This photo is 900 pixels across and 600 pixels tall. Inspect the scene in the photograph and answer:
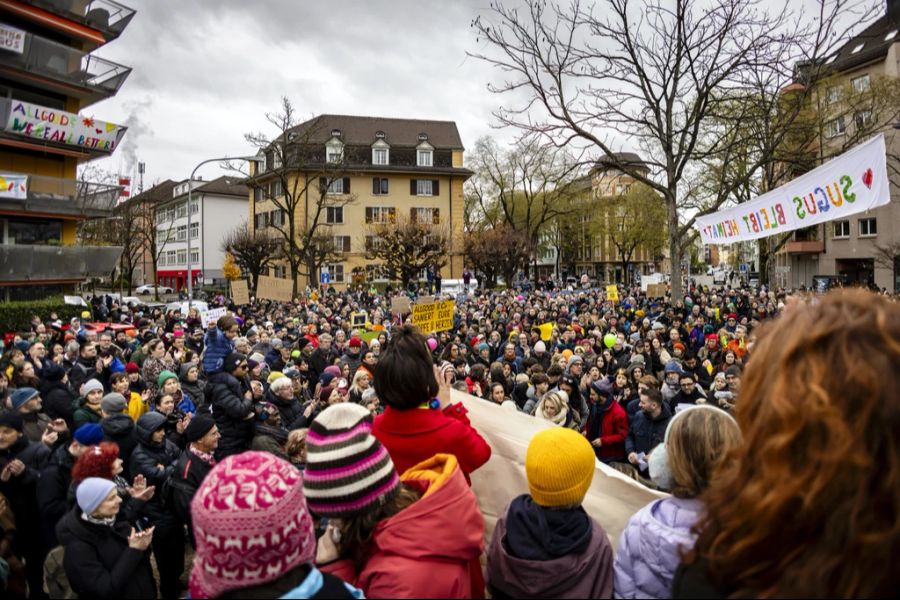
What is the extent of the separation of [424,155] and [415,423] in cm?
6047

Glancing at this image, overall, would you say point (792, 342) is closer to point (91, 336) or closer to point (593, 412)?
point (593, 412)

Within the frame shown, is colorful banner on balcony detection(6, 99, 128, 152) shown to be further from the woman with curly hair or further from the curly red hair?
the woman with curly hair

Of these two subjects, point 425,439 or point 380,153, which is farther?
point 380,153

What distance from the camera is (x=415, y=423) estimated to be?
109 inches

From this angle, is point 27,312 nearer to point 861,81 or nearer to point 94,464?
point 94,464

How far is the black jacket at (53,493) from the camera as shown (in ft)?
14.4

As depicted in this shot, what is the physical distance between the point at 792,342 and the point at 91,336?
36.3 ft

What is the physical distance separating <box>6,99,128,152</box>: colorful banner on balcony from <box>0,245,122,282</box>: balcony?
5089mm

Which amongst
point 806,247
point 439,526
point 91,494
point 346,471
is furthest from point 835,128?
point 91,494

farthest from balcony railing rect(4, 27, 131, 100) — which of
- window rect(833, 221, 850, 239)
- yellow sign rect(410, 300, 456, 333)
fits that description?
window rect(833, 221, 850, 239)

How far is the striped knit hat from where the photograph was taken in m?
2.01

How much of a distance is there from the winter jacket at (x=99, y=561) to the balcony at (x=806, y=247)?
173 ft

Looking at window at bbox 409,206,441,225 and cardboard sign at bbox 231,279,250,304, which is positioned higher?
window at bbox 409,206,441,225

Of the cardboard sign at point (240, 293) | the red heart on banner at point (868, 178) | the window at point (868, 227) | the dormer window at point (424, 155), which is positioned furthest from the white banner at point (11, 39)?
the window at point (868, 227)
